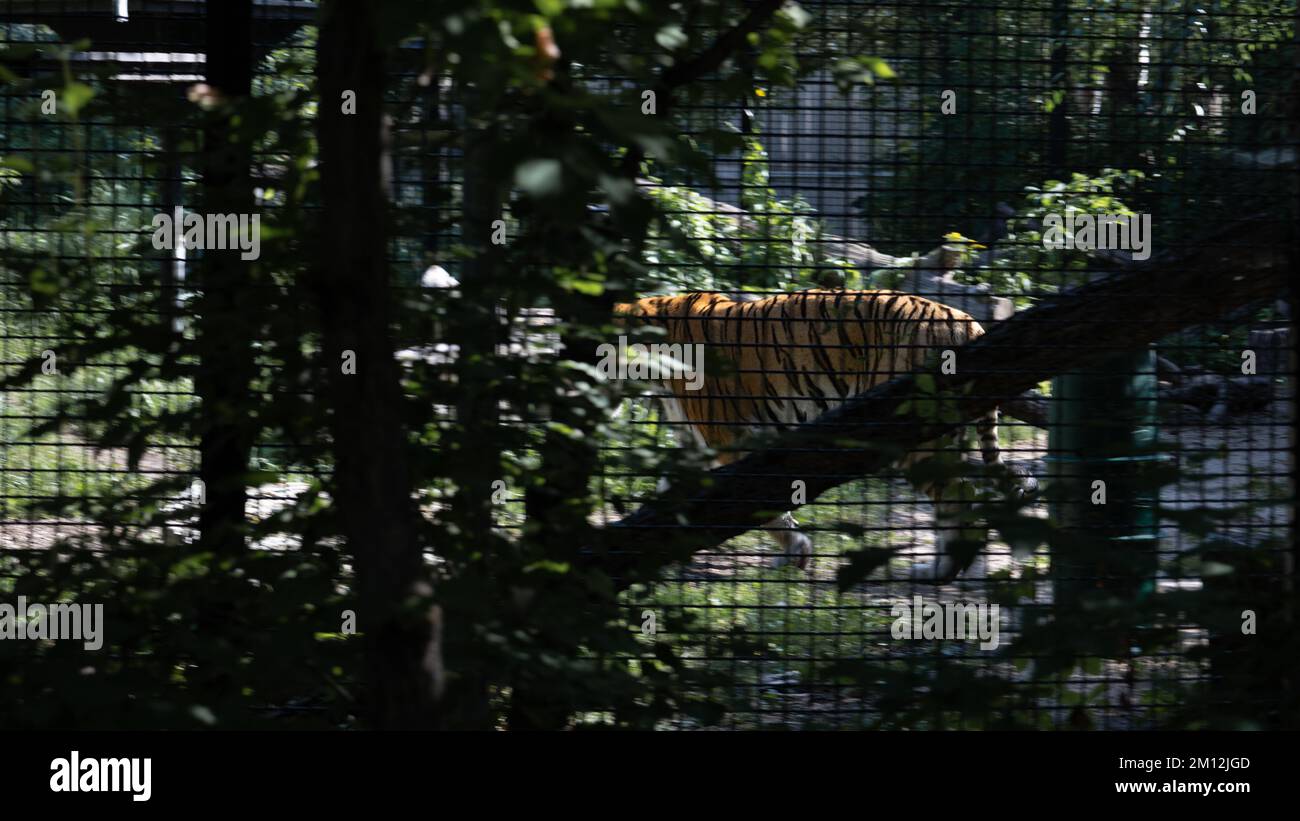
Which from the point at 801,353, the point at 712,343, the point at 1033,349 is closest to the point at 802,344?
the point at 1033,349

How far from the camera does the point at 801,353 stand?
5418 mm

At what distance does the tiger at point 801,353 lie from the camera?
13.6ft

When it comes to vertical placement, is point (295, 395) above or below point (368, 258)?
below

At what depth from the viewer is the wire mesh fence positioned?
7.53 feet

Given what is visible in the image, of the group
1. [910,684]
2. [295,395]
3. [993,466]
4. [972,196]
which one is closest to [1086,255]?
[972,196]

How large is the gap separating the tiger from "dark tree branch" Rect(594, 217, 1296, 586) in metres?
0.23

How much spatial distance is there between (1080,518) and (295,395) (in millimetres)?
2539

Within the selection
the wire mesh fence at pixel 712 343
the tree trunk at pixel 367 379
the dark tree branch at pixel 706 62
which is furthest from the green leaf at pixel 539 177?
the dark tree branch at pixel 706 62

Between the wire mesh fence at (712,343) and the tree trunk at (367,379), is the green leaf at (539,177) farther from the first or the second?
the tree trunk at (367,379)

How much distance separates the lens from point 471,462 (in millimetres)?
2311

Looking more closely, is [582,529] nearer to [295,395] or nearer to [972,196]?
[295,395]

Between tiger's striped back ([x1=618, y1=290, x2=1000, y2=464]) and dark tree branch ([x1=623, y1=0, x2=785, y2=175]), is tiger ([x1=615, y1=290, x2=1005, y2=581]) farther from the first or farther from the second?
dark tree branch ([x1=623, y1=0, x2=785, y2=175])

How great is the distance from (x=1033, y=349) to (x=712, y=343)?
1.13m

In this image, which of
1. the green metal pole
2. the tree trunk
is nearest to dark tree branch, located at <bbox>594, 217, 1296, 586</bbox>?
the green metal pole
